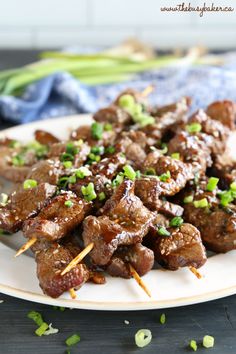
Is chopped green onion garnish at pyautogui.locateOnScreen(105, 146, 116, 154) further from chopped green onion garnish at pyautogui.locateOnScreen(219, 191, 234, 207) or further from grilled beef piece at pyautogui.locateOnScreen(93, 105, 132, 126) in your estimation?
chopped green onion garnish at pyautogui.locateOnScreen(219, 191, 234, 207)

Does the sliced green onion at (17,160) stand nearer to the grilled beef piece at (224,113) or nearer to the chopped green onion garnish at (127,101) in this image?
the chopped green onion garnish at (127,101)

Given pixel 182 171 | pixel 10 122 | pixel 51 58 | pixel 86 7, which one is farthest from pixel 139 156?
pixel 86 7

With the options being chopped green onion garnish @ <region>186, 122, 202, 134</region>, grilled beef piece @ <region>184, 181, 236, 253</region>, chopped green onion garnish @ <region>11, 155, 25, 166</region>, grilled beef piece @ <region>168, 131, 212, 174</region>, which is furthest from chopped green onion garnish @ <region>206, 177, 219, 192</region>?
chopped green onion garnish @ <region>11, 155, 25, 166</region>

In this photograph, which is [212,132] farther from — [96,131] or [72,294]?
[72,294]

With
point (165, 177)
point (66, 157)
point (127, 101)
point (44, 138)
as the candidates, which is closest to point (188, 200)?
point (165, 177)

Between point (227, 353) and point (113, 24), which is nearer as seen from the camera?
point (227, 353)

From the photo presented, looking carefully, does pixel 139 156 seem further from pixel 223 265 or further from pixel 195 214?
pixel 223 265
